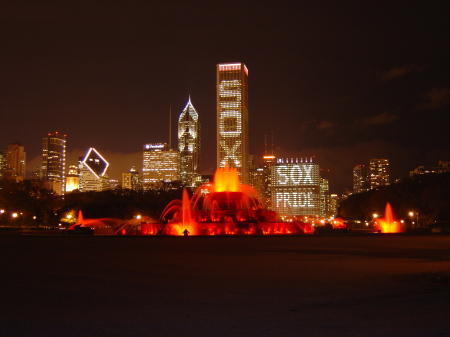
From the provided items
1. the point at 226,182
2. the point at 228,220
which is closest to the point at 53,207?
the point at 226,182

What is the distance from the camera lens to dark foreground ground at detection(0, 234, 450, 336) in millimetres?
9773

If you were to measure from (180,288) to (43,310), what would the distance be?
159 inches

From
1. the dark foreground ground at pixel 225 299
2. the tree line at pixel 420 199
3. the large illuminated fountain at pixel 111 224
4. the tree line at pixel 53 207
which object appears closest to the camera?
the dark foreground ground at pixel 225 299

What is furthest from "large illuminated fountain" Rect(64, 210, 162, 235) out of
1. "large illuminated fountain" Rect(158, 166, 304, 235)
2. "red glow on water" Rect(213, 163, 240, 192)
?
"red glow on water" Rect(213, 163, 240, 192)

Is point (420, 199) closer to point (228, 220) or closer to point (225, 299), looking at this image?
point (228, 220)

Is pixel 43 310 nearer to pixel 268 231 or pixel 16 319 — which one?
pixel 16 319

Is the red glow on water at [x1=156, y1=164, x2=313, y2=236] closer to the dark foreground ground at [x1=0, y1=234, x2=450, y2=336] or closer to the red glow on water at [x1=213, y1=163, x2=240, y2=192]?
the red glow on water at [x1=213, y1=163, x2=240, y2=192]

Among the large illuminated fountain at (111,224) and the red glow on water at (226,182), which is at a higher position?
the red glow on water at (226,182)

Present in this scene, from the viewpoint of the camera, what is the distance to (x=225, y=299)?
12.6 meters

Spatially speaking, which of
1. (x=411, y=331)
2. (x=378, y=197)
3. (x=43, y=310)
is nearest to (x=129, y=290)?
(x=43, y=310)

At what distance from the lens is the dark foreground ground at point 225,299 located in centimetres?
977

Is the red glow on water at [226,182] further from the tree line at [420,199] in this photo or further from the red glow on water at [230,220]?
the tree line at [420,199]

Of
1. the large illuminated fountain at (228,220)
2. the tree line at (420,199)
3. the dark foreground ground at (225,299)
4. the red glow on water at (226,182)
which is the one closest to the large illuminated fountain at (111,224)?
the large illuminated fountain at (228,220)

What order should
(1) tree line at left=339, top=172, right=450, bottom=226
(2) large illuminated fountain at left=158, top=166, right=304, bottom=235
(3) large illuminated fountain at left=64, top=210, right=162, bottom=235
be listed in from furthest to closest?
(1) tree line at left=339, top=172, right=450, bottom=226
(3) large illuminated fountain at left=64, top=210, right=162, bottom=235
(2) large illuminated fountain at left=158, top=166, right=304, bottom=235
